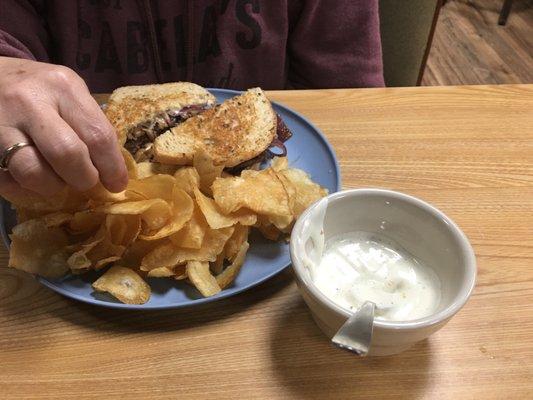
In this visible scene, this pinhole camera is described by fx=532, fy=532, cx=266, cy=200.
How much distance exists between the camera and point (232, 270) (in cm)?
69

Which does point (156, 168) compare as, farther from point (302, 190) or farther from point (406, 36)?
point (406, 36)

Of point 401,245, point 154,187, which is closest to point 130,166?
point 154,187

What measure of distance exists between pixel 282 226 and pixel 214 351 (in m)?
0.19

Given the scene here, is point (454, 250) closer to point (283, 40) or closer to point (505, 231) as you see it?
point (505, 231)

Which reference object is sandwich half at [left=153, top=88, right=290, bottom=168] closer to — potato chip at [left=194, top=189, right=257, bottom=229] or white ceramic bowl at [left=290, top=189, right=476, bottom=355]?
potato chip at [left=194, top=189, right=257, bottom=229]

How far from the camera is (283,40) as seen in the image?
51.8 inches

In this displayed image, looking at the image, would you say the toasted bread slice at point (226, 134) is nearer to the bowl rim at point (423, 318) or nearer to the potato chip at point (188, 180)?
the potato chip at point (188, 180)

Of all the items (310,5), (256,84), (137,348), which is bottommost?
(256,84)

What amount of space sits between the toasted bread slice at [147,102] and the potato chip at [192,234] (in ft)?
1.18

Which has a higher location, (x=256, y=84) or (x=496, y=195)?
(x=496, y=195)

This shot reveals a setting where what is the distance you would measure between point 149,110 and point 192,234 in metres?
0.43

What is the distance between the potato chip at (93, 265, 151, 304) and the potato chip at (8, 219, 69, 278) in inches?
2.5

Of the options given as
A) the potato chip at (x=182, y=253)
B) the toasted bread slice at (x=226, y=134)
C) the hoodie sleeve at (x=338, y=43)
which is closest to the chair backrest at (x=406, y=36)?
the hoodie sleeve at (x=338, y=43)

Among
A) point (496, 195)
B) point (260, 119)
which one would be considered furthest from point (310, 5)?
point (496, 195)
